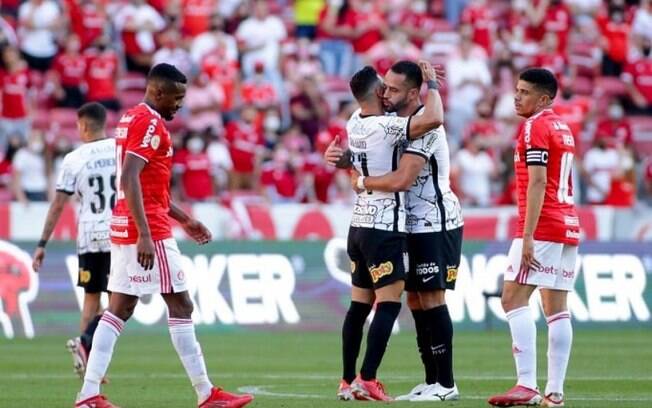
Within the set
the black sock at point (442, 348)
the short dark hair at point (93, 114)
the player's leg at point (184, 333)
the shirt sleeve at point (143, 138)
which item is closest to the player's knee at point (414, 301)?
the black sock at point (442, 348)

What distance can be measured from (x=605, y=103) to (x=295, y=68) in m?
6.27

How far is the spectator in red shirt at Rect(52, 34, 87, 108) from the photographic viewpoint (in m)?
26.7

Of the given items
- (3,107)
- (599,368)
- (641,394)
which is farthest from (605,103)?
(641,394)

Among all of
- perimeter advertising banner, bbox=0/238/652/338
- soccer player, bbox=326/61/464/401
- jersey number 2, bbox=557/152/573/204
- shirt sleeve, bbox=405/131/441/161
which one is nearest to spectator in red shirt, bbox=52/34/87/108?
perimeter advertising banner, bbox=0/238/652/338

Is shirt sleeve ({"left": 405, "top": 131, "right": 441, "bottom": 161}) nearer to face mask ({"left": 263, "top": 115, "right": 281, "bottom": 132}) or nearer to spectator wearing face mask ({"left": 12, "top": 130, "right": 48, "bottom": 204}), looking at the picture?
spectator wearing face mask ({"left": 12, "top": 130, "right": 48, "bottom": 204})

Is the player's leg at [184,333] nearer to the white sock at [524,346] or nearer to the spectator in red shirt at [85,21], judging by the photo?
the white sock at [524,346]

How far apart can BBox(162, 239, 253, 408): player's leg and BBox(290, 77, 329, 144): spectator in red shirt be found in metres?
16.8

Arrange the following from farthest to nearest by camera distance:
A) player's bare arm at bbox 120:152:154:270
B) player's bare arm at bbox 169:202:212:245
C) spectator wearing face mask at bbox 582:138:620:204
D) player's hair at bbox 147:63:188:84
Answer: spectator wearing face mask at bbox 582:138:620:204 → player's bare arm at bbox 169:202:212:245 → player's hair at bbox 147:63:188:84 → player's bare arm at bbox 120:152:154:270

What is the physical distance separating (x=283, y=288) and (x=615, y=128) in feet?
32.9

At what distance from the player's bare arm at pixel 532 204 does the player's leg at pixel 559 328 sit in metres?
0.35

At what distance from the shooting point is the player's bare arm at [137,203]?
1020 centimetres

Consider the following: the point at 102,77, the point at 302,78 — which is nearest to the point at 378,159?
the point at 102,77

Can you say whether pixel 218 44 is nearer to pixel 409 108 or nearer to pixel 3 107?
pixel 3 107

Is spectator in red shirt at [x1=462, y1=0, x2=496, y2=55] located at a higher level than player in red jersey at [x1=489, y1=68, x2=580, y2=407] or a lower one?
higher
